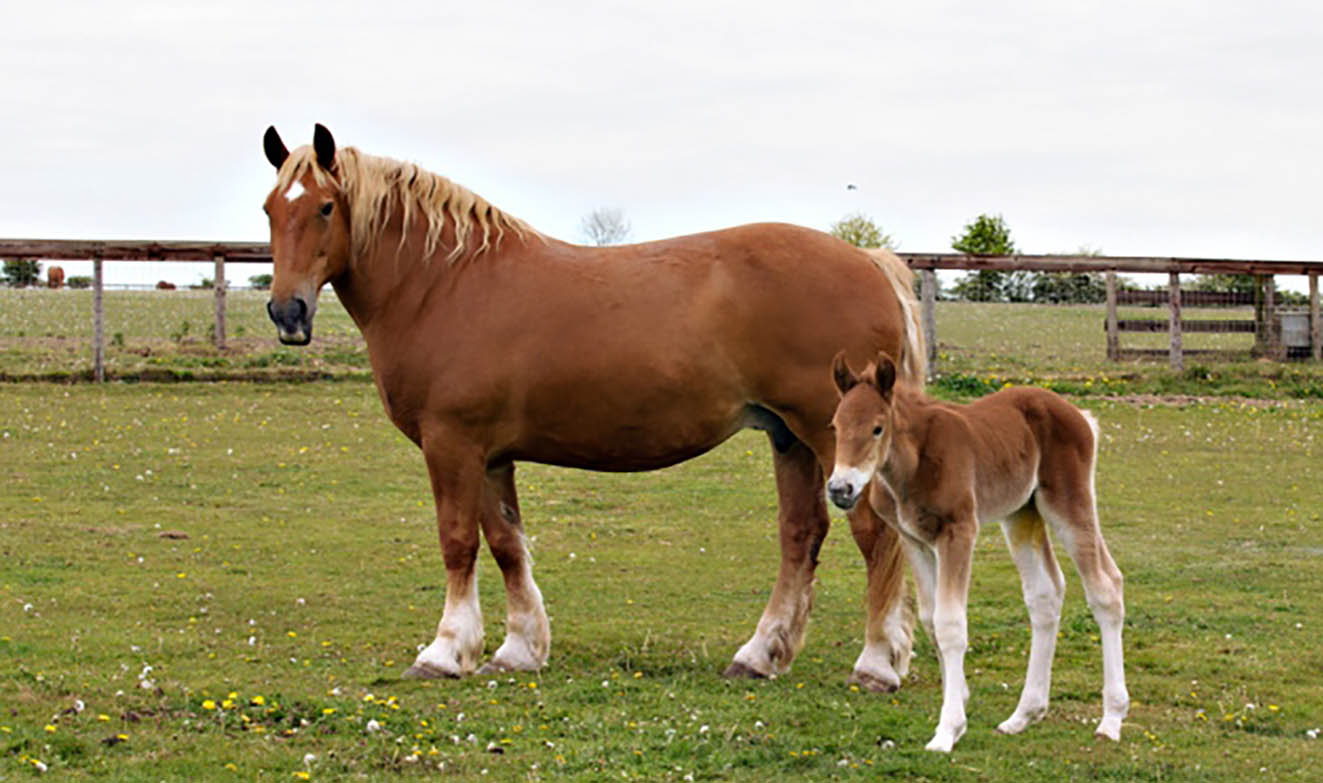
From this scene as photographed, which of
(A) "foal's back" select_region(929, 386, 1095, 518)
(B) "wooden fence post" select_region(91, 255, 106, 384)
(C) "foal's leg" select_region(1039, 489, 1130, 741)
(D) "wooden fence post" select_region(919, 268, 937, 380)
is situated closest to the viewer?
(A) "foal's back" select_region(929, 386, 1095, 518)

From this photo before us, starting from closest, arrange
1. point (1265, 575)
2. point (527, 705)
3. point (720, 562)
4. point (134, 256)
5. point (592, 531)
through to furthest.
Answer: point (527, 705) → point (1265, 575) → point (720, 562) → point (592, 531) → point (134, 256)

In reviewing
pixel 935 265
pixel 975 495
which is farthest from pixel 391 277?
pixel 935 265

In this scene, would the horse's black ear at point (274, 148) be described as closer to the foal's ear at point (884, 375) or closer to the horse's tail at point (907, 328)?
the horse's tail at point (907, 328)

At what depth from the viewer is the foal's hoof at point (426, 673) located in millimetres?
8836

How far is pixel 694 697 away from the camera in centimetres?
830

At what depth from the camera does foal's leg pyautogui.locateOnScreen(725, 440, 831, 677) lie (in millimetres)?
9109

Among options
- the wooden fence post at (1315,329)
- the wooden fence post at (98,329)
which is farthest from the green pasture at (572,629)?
the wooden fence post at (1315,329)

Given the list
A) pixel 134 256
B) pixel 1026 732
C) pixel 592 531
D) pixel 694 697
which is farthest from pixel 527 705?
pixel 134 256

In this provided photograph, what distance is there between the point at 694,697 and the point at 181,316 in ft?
88.5

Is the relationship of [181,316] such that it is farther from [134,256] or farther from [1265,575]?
[1265,575]

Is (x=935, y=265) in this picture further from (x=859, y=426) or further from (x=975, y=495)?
(x=859, y=426)

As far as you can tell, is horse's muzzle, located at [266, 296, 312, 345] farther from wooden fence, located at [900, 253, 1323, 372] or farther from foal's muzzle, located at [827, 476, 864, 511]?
wooden fence, located at [900, 253, 1323, 372]

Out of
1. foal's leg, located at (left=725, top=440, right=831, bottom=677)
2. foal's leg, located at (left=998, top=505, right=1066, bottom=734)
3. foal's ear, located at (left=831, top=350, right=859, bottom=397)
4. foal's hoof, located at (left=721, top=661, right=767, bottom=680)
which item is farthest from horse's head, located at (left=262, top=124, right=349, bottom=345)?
foal's leg, located at (left=998, top=505, right=1066, bottom=734)

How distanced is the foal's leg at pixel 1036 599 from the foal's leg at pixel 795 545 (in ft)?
4.53
